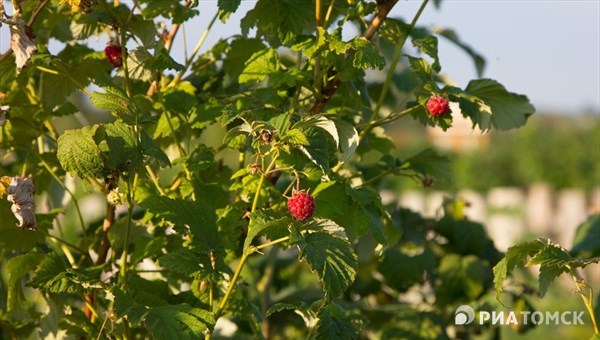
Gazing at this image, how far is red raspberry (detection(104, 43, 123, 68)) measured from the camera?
1721 millimetres

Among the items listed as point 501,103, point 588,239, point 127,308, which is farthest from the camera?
point 588,239

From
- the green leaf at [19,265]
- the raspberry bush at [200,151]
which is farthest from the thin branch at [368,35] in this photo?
the green leaf at [19,265]

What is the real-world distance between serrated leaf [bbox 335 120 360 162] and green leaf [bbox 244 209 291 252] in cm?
15

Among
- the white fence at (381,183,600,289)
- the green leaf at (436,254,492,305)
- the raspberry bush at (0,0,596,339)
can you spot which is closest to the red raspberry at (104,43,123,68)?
the raspberry bush at (0,0,596,339)

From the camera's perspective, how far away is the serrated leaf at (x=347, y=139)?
1534 mm

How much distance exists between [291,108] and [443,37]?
720 mm

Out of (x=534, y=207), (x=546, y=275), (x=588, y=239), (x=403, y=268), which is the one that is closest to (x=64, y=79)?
(x=546, y=275)

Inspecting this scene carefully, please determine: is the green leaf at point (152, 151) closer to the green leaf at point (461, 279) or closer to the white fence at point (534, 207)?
the green leaf at point (461, 279)

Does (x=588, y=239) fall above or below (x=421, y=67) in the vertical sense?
below

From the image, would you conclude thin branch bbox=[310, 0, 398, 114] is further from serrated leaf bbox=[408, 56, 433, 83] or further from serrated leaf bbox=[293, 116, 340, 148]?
serrated leaf bbox=[293, 116, 340, 148]

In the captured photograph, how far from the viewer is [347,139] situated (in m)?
1.55

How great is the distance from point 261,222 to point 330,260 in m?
0.11

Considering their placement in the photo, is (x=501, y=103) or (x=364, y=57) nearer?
(x=364, y=57)

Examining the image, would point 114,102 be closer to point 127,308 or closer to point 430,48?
point 127,308
